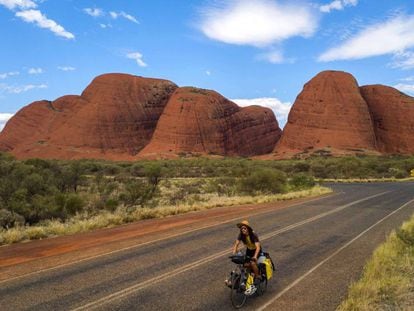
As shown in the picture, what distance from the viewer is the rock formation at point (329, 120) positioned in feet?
346

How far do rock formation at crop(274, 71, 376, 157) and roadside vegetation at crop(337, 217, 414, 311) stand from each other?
9390cm

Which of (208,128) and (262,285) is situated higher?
(208,128)

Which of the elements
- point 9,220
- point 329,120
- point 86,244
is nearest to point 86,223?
point 9,220

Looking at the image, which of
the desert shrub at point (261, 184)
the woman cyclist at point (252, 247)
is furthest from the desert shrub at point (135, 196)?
the woman cyclist at point (252, 247)

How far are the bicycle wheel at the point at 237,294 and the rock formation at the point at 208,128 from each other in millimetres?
94747

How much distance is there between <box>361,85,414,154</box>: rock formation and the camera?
356 ft

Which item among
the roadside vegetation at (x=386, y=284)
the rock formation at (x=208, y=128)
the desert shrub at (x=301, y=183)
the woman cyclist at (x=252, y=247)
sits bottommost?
the desert shrub at (x=301, y=183)

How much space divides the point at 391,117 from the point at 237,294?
116389 millimetres

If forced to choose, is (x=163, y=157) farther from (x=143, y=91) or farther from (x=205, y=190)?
(x=205, y=190)

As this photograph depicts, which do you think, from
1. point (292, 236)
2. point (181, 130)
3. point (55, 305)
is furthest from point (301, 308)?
point (181, 130)

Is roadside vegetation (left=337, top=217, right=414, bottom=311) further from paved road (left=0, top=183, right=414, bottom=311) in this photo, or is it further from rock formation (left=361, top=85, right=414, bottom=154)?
rock formation (left=361, top=85, right=414, bottom=154)

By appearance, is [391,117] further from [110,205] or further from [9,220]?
[9,220]

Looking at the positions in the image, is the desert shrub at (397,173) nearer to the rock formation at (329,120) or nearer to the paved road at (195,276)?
the rock formation at (329,120)

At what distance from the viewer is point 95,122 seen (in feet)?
357
